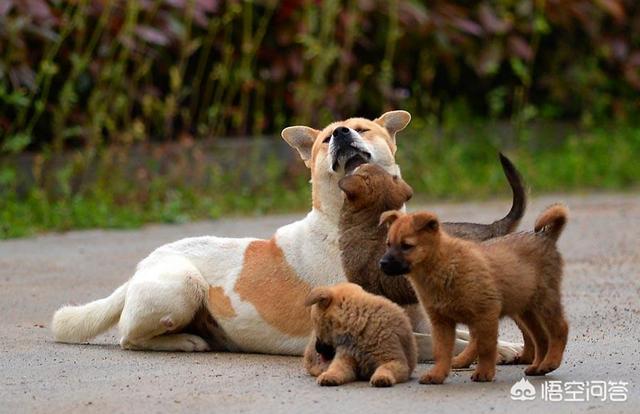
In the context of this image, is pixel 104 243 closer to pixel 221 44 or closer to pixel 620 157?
pixel 221 44

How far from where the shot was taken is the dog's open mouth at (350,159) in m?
6.18

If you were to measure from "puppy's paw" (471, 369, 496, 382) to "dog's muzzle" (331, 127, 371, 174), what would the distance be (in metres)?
1.29

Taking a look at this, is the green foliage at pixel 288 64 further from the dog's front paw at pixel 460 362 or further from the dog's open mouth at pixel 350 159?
the dog's front paw at pixel 460 362

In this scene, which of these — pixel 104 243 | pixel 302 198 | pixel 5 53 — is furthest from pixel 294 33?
pixel 104 243

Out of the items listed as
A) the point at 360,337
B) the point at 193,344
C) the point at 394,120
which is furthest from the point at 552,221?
the point at 193,344

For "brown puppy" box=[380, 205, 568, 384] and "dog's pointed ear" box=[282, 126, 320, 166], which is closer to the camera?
"brown puppy" box=[380, 205, 568, 384]

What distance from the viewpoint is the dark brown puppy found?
5.83m

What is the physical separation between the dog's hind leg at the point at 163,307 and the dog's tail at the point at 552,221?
1.70m

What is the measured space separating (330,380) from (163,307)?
4.12 ft

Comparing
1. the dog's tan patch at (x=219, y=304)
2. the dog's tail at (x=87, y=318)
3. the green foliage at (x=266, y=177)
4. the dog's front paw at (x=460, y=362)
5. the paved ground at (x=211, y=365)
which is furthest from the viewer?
the green foliage at (x=266, y=177)

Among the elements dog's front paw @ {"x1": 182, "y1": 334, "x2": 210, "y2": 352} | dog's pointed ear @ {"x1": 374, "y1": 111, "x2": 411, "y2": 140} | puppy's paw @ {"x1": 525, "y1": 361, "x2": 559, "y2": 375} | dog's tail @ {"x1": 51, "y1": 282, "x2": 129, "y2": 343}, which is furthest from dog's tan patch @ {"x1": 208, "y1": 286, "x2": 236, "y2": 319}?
puppy's paw @ {"x1": 525, "y1": 361, "x2": 559, "y2": 375}

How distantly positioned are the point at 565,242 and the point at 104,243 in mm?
3346

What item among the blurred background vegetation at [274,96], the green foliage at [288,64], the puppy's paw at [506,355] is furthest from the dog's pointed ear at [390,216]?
the green foliage at [288,64]

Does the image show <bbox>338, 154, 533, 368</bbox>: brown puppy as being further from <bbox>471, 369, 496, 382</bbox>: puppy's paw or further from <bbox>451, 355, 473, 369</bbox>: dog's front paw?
<bbox>471, 369, 496, 382</bbox>: puppy's paw
